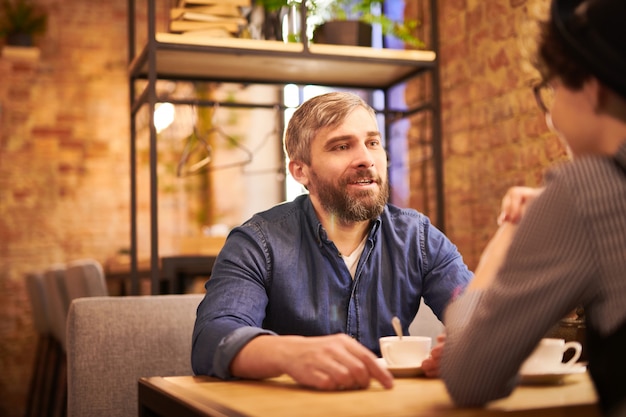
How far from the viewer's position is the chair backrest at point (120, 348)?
1.99 metres

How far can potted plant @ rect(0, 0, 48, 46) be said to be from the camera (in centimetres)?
666

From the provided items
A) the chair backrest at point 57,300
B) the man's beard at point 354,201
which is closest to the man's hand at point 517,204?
the man's beard at point 354,201

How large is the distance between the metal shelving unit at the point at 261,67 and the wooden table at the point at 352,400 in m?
1.79

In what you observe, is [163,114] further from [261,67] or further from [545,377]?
[545,377]

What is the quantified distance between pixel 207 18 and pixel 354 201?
1.55 meters

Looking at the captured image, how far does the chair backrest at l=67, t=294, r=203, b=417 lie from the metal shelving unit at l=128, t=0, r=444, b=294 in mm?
1001

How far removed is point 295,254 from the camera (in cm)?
196

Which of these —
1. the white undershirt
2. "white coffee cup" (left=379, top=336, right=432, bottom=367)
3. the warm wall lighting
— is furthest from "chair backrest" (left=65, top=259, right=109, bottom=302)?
"white coffee cup" (left=379, top=336, right=432, bottom=367)

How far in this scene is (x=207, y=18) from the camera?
3.29 m

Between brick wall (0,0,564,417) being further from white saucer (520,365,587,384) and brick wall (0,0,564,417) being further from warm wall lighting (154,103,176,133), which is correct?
white saucer (520,365,587,384)

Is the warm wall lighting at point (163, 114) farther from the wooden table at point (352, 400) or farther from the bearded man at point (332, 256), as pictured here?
the wooden table at point (352, 400)

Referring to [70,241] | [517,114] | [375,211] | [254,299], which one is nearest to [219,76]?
[517,114]

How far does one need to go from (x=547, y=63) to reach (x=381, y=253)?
3.48ft

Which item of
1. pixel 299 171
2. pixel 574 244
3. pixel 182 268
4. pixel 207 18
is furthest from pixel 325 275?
pixel 182 268
